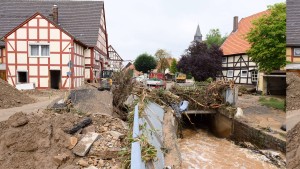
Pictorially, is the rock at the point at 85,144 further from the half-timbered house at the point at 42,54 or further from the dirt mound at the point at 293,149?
the half-timbered house at the point at 42,54

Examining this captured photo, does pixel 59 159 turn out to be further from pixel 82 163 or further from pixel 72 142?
pixel 72 142

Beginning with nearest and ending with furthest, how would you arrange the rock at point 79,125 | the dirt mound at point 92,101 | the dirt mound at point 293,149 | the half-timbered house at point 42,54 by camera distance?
the dirt mound at point 293,149
the rock at point 79,125
the dirt mound at point 92,101
the half-timbered house at point 42,54

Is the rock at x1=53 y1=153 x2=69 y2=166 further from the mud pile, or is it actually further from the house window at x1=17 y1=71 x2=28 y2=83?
the house window at x1=17 y1=71 x2=28 y2=83

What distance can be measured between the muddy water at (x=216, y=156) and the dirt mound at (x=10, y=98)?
26.0ft

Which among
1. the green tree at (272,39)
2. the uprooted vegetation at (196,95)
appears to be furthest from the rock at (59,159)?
the green tree at (272,39)

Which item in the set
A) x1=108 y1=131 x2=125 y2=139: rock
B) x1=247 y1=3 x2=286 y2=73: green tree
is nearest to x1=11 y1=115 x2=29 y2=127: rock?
x1=108 y1=131 x2=125 y2=139: rock

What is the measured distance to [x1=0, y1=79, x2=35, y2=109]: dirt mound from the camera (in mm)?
12038

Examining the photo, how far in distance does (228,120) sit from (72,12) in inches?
799

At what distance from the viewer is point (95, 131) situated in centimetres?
703

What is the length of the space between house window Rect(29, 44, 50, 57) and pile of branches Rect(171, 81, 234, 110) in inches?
490

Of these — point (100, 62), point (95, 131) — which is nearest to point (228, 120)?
point (95, 131)

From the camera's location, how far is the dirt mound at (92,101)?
29.8 feet

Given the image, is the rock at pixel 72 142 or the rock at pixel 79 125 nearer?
the rock at pixel 72 142

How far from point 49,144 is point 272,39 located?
12.9 meters
